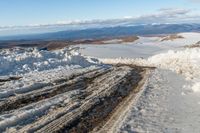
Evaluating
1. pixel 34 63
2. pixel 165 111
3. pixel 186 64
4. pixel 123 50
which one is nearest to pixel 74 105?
pixel 165 111

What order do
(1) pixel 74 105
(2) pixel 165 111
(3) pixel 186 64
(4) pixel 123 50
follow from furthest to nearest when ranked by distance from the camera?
(4) pixel 123 50 → (3) pixel 186 64 → (1) pixel 74 105 → (2) pixel 165 111

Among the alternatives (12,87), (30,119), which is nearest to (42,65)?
(12,87)

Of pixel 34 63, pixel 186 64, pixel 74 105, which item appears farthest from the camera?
pixel 34 63

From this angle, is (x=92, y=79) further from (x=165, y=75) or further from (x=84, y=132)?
(x=84, y=132)

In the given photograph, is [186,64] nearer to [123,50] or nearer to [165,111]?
[165,111]

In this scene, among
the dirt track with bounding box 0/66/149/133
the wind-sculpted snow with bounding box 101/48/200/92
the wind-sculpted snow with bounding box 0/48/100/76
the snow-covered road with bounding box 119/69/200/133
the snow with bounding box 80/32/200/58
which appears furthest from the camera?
the snow with bounding box 80/32/200/58

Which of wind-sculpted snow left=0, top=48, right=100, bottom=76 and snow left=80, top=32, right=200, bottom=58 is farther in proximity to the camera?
snow left=80, top=32, right=200, bottom=58

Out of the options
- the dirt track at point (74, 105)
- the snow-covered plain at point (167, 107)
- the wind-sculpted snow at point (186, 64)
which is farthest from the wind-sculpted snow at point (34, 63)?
the snow-covered plain at point (167, 107)

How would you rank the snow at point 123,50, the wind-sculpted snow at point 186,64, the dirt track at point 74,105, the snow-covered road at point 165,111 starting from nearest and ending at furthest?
the snow-covered road at point 165,111, the dirt track at point 74,105, the wind-sculpted snow at point 186,64, the snow at point 123,50

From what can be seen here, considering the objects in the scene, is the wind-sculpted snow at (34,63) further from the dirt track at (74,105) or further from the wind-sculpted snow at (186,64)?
the dirt track at (74,105)

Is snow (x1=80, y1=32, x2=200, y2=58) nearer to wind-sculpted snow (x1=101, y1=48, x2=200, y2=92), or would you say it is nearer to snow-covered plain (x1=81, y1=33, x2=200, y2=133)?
wind-sculpted snow (x1=101, y1=48, x2=200, y2=92)

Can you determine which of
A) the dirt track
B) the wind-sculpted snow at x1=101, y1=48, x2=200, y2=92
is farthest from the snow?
the dirt track
